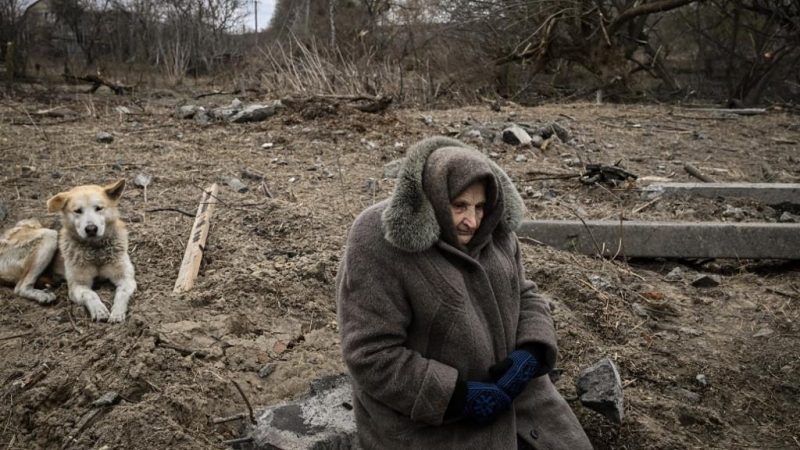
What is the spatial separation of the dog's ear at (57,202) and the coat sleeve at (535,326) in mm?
3466

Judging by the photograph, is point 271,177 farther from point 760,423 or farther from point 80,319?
point 760,423

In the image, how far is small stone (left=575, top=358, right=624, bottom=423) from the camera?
3.11 meters

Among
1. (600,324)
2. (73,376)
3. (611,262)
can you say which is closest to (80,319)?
(73,376)

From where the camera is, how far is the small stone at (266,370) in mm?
3686

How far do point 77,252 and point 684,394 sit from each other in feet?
13.4

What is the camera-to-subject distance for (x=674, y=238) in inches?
200

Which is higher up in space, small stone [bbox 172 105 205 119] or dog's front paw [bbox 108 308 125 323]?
small stone [bbox 172 105 205 119]

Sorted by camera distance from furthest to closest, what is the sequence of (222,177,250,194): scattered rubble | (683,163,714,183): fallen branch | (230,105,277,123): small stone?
(230,105,277,123): small stone
(683,163,714,183): fallen branch
(222,177,250,194): scattered rubble

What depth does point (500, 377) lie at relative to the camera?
2377mm

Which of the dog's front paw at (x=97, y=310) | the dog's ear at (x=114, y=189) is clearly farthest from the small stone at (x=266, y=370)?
the dog's ear at (x=114, y=189)

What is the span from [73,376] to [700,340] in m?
3.66

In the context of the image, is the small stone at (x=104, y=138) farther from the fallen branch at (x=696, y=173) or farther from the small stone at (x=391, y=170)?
the fallen branch at (x=696, y=173)

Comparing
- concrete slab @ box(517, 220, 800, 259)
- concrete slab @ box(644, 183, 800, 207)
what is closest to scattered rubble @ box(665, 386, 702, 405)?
concrete slab @ box(517, 220, 800, 259)

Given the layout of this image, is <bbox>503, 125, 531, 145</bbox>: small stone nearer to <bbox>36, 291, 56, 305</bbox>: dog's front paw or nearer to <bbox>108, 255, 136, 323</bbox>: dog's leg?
<bbox>108, 255, 136, 323</bbox>: dog's leg
